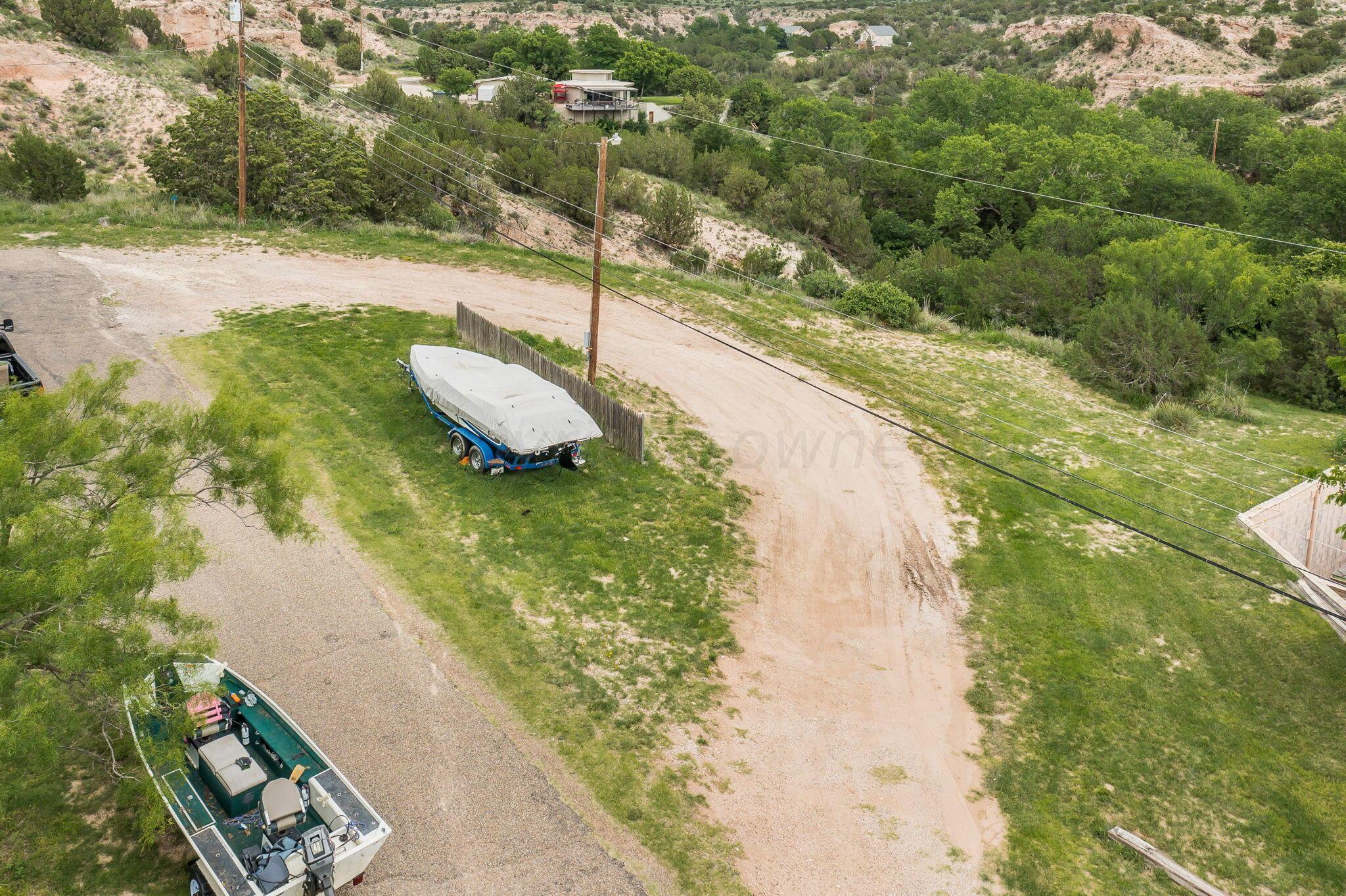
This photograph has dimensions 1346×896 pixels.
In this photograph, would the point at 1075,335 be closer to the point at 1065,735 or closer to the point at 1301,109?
the point at 1065,735

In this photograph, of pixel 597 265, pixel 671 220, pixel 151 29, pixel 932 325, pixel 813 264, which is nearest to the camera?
pixel 597 265

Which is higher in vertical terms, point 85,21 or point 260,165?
point 85,21

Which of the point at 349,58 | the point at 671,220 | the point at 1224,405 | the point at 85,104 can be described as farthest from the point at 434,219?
the point at 349,58

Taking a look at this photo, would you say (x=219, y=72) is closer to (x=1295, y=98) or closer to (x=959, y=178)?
(x=959, y=178)

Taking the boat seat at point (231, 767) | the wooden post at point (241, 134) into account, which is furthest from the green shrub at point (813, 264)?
the boat seat at point (231, 767)

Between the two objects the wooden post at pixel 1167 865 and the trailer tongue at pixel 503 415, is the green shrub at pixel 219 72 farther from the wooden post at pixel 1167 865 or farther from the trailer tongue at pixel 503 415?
the wooden post at pixel 1167 865

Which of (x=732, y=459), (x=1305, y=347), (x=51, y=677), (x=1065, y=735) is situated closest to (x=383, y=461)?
(x=732, y=459)

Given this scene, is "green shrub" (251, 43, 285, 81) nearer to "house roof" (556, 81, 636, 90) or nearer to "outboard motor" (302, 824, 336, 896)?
"house roof" (556, 81, 636, 90)
